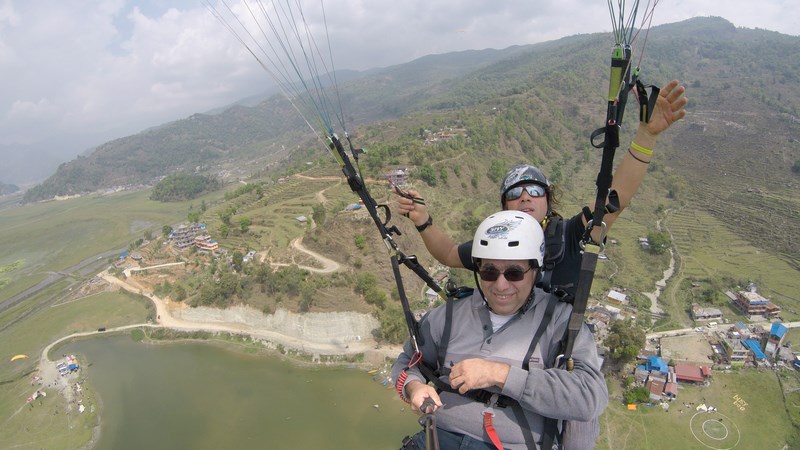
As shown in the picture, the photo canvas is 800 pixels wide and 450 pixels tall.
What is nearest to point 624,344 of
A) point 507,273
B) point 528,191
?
point 528,191

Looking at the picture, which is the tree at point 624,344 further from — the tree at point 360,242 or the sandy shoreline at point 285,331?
the tree at point 360,242

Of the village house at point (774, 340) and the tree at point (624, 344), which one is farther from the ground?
the tree at point (624, 344)

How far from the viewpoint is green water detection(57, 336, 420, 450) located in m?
16.9

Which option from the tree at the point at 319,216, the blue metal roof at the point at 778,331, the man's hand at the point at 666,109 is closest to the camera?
the man's hand at the point at 666,109

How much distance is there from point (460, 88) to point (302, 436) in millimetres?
129151

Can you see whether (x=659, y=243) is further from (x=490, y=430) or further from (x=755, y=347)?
(x=490, y=430)

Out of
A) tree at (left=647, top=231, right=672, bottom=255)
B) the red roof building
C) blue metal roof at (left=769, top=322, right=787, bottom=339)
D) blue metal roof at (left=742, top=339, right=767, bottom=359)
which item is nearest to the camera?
A: the red roof building

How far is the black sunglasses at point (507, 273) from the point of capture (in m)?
2.11

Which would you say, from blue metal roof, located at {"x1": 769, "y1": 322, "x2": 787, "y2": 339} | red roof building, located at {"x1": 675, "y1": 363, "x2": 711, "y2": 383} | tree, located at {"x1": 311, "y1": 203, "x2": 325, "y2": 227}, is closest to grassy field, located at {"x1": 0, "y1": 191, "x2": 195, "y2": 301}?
tree, located at {"x1": 311, "y1": 203, "x2": 325, "y2": 227}

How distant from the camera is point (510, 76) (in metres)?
131

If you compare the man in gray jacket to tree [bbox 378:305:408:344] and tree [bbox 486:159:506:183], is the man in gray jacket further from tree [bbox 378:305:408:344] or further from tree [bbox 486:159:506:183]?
tree [bbox 486:159:506:183]

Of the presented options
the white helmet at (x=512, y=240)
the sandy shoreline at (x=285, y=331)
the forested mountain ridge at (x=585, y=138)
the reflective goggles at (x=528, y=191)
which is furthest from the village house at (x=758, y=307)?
the white helmet at (x=512, y=240)

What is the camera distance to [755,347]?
18.2 meters

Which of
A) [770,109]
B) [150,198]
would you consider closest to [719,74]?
[770,109]
